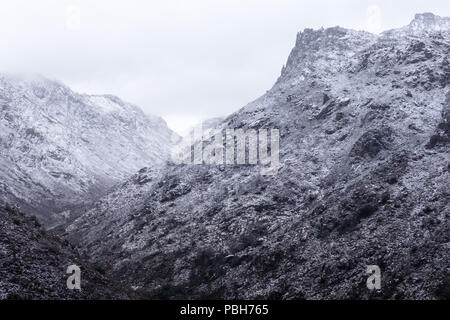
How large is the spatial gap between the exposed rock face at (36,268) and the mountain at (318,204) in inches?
658

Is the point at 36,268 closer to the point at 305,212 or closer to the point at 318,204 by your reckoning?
the point at 305,212

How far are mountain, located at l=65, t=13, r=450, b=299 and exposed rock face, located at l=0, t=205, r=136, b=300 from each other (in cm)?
1671

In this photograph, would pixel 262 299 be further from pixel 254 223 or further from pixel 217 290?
pixel 254 223

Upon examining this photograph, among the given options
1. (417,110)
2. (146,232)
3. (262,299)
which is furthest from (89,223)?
(417,110)

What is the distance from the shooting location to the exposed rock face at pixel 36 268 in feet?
119

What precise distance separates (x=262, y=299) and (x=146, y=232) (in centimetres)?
3131

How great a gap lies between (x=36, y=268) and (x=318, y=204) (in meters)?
38.8

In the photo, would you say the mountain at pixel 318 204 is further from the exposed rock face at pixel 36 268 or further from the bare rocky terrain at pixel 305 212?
the exposed rock face at pixel 36 268

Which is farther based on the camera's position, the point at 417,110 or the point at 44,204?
the point at 44,204

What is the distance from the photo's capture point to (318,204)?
2633 inches

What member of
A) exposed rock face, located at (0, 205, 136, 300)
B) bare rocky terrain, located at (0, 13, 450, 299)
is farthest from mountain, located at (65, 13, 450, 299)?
exposed rock face, located at (0, 205, 136, 300)

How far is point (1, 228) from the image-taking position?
43.2m

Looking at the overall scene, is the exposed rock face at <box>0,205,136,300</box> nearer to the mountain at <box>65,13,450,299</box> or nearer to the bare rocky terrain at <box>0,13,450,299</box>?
the bare rocky terrain at <box>0,13,450,299</box>

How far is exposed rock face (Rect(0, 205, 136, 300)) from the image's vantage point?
36312mm
